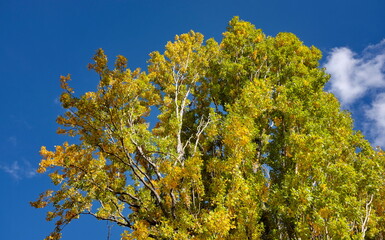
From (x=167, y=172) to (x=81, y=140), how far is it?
338cm

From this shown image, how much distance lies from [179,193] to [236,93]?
737 centimetres

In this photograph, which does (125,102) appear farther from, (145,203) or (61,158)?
(145,203)

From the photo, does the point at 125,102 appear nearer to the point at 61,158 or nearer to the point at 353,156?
A: the point at 61,158

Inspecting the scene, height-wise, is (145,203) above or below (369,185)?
above

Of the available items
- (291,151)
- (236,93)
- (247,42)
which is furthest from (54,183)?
(247,42)

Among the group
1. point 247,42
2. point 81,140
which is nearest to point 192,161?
point 81,140

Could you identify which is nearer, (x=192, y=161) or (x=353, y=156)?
(x=192, y=161)

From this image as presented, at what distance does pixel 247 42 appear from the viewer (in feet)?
56.2

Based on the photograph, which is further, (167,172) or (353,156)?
(353,156)

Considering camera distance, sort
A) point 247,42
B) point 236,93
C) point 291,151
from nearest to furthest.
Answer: point 291,151 → point 236,93 → point 247,42

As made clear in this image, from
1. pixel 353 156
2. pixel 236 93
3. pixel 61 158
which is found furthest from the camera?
pixel 236 93

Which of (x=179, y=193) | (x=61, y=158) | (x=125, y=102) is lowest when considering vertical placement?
(x=179, y=193)

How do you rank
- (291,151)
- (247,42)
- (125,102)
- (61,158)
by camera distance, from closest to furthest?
(125,102) → (61,158) → (291,151) → (247,42)

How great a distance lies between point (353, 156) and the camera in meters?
12.0
